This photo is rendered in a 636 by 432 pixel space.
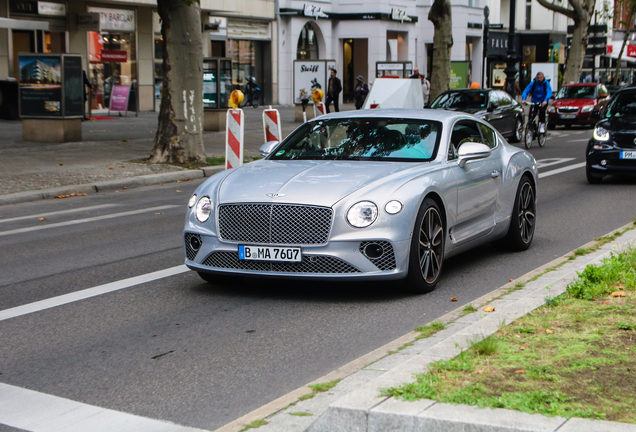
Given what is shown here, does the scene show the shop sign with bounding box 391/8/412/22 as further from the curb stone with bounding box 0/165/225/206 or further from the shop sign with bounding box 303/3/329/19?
the curb stone with bounding box 0/165/225/206

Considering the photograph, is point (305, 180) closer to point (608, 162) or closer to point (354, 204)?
point (354, 204)

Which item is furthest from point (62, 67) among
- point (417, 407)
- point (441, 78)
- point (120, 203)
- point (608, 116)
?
point (417, 407)

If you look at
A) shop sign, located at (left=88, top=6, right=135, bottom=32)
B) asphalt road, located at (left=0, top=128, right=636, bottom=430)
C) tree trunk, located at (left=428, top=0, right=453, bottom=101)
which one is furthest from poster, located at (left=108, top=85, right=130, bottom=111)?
asphalt road, located at (left=0, top=128, right=636, bottom=430)

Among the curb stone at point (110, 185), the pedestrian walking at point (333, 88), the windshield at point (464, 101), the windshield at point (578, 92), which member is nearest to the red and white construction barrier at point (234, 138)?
the curb stone at point (110, 185)

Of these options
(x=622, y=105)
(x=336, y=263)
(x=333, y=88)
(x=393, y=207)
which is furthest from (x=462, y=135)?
(x=333, y=88)

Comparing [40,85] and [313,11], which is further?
[313,11]

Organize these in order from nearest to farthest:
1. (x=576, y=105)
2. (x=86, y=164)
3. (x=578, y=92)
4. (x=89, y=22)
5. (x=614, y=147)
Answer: (x=614, y=147) → (x=86, y=164) → (x=89, y=22) → (x=576, y=105) → (x=578, y=92)

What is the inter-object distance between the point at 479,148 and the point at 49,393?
4.34 meters

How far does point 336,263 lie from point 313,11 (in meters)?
40.0

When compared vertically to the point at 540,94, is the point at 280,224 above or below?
below

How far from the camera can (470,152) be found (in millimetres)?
7562

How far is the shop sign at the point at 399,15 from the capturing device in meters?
49.2

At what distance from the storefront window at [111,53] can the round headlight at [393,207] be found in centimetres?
2758

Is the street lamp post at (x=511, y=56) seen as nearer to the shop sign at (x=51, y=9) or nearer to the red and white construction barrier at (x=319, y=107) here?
the red and white construction barrier at (x=319, y=107)
